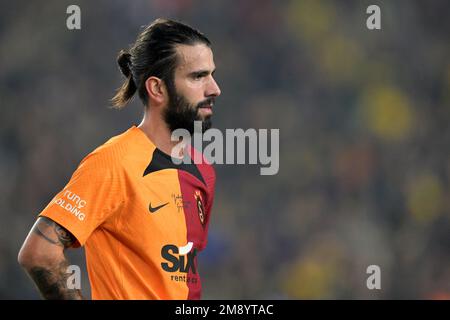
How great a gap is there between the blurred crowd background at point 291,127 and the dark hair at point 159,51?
3255mm

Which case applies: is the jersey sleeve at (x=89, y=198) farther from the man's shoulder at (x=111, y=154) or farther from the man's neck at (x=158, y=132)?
the man's neck at (x=158, y=132)

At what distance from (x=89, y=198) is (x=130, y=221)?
7.1 inches

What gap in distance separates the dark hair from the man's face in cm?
4

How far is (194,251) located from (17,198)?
12.0 ft

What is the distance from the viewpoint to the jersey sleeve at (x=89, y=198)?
2.63 m

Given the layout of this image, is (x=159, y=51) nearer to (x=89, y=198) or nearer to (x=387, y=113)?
(x=89, y=198)

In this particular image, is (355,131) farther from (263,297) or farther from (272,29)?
(263,297)

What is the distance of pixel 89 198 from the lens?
2654 millimetres

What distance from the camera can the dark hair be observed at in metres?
3.03

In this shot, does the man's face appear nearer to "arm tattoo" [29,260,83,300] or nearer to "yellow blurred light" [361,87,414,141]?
"arm tattoo" [29,260,83,300]

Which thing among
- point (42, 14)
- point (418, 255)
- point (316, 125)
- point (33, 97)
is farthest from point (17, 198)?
point (418, 255)

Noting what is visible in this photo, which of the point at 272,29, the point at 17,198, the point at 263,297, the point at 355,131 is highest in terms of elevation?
the point at 272,29

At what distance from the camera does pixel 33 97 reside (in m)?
6.50

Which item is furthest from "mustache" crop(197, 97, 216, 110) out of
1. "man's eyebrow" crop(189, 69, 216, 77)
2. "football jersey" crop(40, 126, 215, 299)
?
"football jersey" crop(40, 126, 215, 299)
